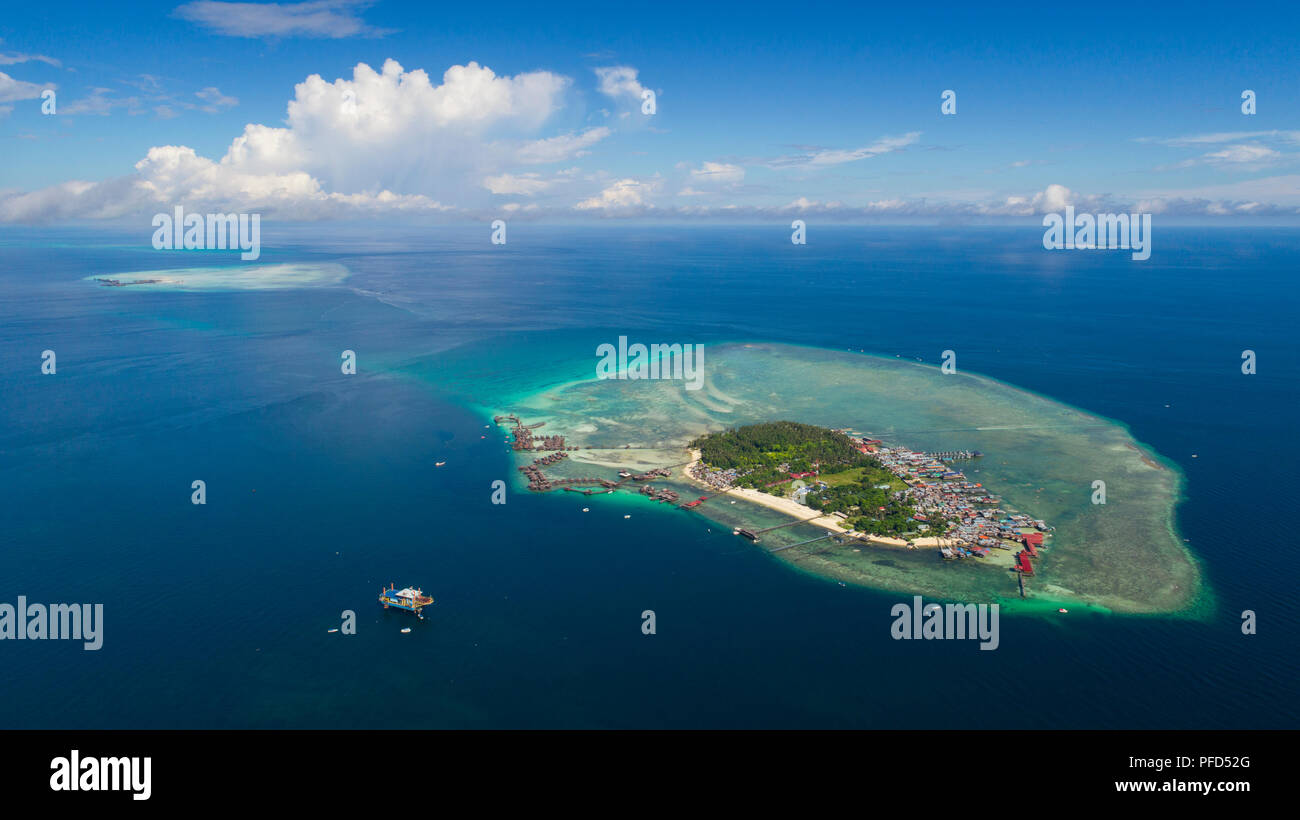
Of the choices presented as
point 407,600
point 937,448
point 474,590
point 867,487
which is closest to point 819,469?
point 867,487

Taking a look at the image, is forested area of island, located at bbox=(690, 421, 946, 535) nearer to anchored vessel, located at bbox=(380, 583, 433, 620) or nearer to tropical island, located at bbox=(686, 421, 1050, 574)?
tropical island, located at bbox=(686, 421, 1050, 574)

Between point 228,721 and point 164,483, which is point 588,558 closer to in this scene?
Result: point 228,721

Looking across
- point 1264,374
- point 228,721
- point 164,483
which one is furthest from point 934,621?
point 1264,374

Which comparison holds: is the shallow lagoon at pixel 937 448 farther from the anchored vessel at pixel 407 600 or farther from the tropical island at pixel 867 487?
the anchored vessel at pixel 407 600

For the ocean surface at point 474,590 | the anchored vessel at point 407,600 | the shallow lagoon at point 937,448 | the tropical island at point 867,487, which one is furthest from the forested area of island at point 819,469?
the anchored vessel at point 407,600

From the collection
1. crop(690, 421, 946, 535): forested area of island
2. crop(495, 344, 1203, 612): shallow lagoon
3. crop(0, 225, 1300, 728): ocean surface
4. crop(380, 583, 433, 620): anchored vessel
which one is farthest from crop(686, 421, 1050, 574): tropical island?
crop(380, 583, 433, 620): anchored vessel

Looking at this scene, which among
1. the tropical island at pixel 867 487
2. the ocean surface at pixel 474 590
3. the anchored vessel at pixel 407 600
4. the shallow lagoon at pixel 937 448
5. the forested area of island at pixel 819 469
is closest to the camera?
the ocean surface at pixel 474 590

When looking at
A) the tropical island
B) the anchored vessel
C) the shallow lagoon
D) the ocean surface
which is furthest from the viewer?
the tropical island

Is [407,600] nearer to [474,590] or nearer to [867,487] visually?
[474,590]
